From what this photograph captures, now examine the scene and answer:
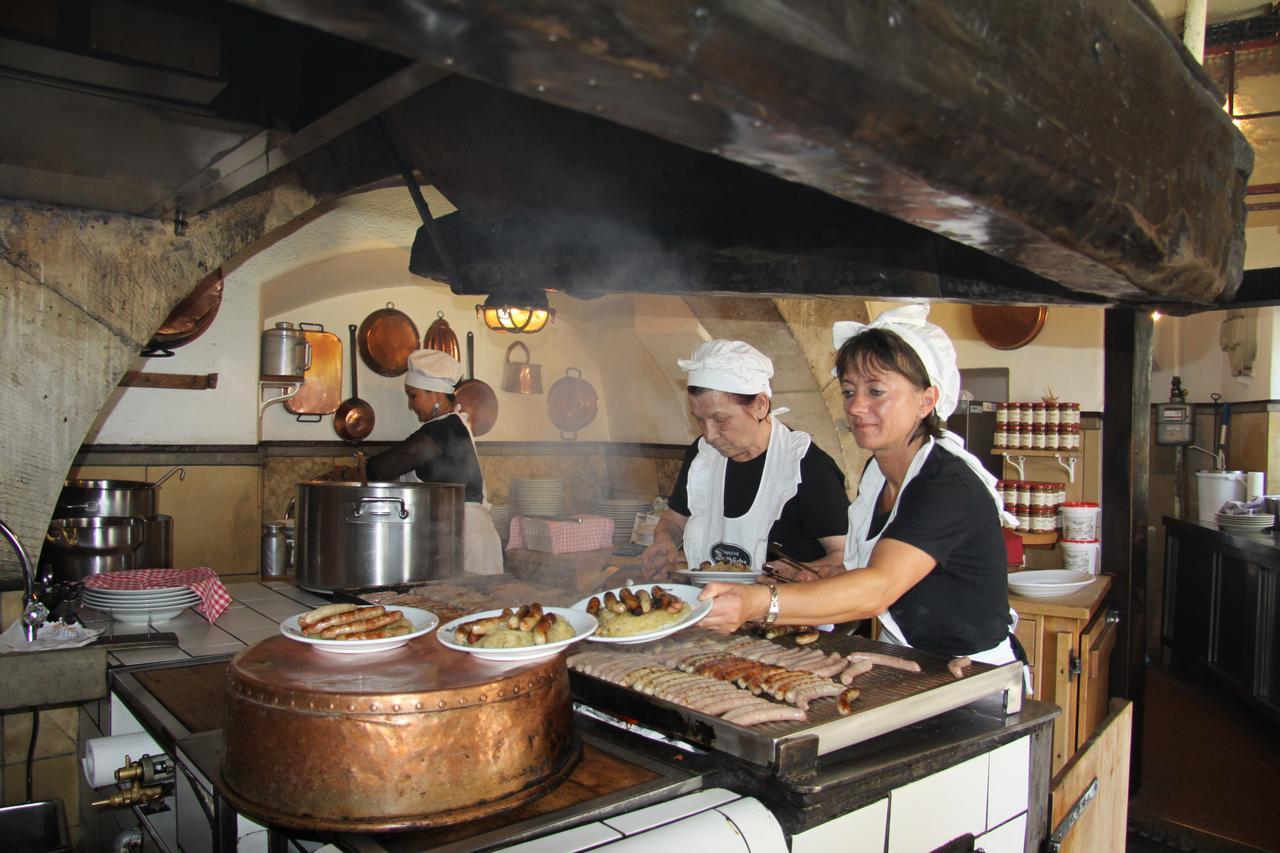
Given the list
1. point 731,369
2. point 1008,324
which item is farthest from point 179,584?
point 1008,324

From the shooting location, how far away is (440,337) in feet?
30.1

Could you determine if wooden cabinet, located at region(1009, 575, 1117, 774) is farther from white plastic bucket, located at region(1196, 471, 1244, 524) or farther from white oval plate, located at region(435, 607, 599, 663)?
white plastic bucket, located at region(1196, 471, 1244, 524)

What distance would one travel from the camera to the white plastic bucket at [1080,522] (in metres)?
5.85

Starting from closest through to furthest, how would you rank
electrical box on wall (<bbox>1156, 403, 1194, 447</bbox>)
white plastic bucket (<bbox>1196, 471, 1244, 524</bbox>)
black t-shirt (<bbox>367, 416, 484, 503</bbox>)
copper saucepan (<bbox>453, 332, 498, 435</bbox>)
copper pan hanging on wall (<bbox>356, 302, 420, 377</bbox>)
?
black t-shirt (<bbox>367, 416, 484, 503</bbox>) < white plastic bucket (<bbox>1196, 471, 1244, 524</bbox>) < copper pan hanging on wall (<bbox>356, 302, 420, 377</bbox>) < copper saucepan (<bbox>453, 332, 498, 435</bbox>) < electrical box on wall (<bbox>1156, 403, 1194, 447</bbox>)

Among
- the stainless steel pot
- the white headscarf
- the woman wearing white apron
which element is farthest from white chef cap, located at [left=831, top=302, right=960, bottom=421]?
the woman wearing white apron

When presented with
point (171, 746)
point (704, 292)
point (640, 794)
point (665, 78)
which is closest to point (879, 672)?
point (640, 794)

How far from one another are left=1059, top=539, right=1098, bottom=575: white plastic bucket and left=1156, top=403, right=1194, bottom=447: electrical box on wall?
5.20m

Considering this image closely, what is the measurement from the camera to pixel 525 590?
3107 millimetres

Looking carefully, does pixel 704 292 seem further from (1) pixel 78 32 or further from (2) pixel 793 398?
(2) pixel 793 398

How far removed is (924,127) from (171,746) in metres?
2.11

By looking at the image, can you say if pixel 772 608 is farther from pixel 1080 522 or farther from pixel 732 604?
pixel 1080 522

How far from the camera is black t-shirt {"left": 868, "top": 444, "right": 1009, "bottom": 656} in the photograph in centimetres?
238

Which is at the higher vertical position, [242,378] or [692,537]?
[242,378]

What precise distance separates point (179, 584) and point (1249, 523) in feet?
27.3
